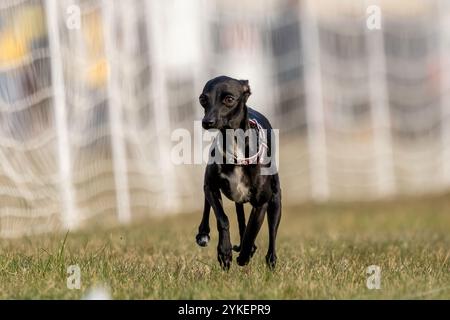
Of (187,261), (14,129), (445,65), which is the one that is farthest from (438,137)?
(187,261)

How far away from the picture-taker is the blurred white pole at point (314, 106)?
1762 cm

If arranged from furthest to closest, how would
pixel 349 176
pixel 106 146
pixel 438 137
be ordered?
pixel 438 137 → pixel 349 176 → pixel 106 146

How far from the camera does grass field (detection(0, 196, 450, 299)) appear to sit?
16.2 ft

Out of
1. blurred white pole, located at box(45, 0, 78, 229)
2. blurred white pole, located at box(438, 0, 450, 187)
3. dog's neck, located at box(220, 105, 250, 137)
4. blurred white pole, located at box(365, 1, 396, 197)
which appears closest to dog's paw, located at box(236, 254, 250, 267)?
dog's neck, located at box(220, 105, 250, 137)

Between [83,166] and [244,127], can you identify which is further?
[83,166]

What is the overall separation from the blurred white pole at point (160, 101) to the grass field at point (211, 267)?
361cm

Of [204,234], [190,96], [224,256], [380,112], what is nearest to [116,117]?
[190,96]

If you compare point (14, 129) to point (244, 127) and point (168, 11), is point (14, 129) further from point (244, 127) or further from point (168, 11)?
point (168, 11)

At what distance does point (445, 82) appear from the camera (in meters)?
22.1

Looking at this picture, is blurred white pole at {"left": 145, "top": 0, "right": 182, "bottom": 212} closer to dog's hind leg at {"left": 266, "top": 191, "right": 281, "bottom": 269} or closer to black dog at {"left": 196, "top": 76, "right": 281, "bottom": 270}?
dog's hind leg at {"left": 266, "top": 191, "right": 281, "bottom": 269}

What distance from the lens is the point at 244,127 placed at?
238 inches

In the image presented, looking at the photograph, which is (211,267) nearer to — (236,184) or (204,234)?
(204,234)

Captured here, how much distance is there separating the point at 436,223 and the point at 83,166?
4476 millimetres

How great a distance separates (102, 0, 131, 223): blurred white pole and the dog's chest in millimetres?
6282
